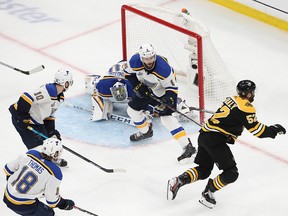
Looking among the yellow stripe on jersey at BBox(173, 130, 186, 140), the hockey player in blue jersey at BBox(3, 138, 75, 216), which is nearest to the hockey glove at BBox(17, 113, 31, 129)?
the hockey player in blue jersey at BBox(3, 138, 75, 216)

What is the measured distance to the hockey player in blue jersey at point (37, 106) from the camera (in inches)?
226

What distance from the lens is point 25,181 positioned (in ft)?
16.3

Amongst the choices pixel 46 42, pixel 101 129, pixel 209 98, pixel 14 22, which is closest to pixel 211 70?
pixel 209 98

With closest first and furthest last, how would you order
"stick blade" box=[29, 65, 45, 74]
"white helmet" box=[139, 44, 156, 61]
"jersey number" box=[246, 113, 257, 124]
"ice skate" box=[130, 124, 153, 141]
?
1. "jersey number" box=[246, 113, 257, 124]
2. "white helmet" box=[139, 44, 156, 61]
3. "ice skate" box=[130, 124, 153, 141]
4. "stick blade" box=[29, 65, 45, 74]

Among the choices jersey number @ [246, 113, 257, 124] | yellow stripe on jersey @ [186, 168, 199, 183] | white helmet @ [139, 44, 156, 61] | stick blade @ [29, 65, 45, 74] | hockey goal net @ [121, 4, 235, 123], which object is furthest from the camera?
stick blade @ [29, 65, 45, 74]

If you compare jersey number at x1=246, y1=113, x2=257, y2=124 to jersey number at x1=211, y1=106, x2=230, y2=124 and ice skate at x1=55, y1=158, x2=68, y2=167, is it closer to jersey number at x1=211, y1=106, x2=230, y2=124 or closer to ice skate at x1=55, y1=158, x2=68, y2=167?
jersey number at x1=211, y1=106, x2=230, y2=124

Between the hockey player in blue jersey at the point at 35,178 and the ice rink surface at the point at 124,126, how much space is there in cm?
61

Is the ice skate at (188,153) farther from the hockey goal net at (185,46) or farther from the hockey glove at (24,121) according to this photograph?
the hockey glove at (24,121)

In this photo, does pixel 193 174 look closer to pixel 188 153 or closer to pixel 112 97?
pixel 188 153

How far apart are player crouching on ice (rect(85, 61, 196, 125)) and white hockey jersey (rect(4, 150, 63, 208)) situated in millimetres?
1770

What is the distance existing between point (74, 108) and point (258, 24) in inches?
91.3

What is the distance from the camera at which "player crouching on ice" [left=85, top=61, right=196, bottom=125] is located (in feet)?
22.1

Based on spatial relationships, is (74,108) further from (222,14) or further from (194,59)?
(222,14)

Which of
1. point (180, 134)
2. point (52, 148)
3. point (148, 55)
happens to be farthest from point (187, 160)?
point (52, 148)
